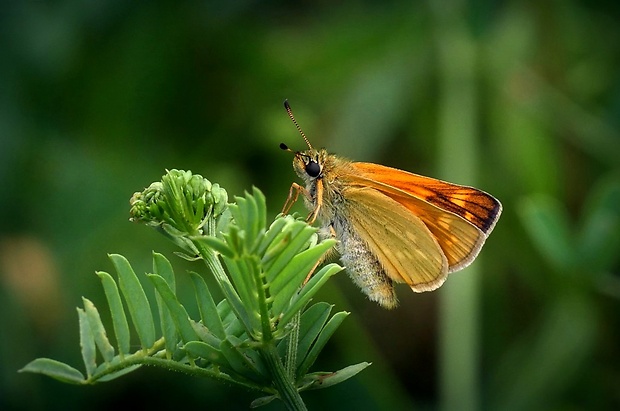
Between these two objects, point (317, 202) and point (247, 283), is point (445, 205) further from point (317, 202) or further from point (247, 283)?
point (247, 283)

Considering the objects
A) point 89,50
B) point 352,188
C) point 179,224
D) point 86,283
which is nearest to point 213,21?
point 89,50

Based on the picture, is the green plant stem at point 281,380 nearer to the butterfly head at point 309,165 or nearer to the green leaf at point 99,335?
the green leaf at point 99,335

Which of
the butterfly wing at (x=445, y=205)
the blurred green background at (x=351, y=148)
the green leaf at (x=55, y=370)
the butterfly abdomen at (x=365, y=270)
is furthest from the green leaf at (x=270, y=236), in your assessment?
the blurred green background at (x=351, y=148)

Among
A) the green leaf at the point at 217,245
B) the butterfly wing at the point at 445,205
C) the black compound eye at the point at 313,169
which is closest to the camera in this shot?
the green leaf at the point at 217,245

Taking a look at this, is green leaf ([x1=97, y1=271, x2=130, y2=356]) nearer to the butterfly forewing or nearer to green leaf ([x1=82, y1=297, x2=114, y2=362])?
green leaf ([x1=82, y1=297, x2=114, y2=362])

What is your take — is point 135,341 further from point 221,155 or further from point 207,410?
point 221,155

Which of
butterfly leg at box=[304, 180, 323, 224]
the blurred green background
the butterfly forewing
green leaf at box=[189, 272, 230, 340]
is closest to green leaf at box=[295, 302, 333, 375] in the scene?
green leaf at box=[189, 272, 230, 340]
